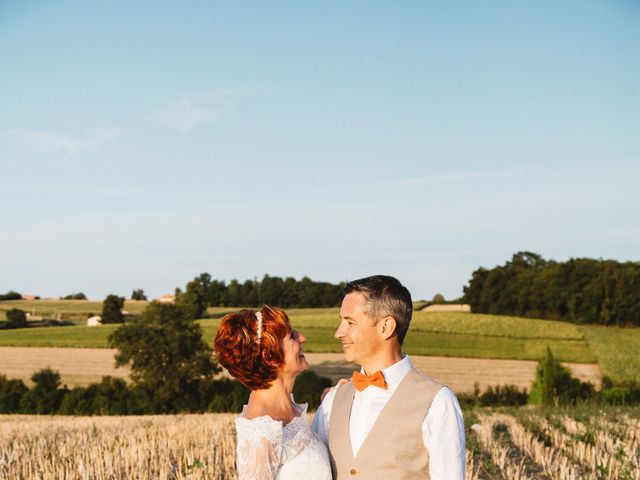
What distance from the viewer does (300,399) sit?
3850cm

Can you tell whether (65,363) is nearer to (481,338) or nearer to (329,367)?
(329,367)

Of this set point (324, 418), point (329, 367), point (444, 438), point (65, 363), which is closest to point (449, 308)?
point (329, 367)

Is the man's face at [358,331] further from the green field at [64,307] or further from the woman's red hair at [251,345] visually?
the green field at [64,307]

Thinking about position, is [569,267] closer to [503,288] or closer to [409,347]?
[503,288]

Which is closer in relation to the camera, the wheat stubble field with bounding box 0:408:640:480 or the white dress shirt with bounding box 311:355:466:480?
the white dress shirt with bounding box 311:355:466:480

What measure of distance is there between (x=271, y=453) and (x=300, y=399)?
35440 mm

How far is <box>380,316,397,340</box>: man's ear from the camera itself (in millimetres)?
3824

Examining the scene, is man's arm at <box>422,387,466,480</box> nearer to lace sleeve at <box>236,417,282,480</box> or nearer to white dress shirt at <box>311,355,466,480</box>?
white dress shirt at <box>311,355,466,480</box>

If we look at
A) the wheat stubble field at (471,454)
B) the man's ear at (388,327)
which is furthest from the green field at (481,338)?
the man's ear at (388,327)

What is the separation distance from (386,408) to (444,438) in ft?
1.12

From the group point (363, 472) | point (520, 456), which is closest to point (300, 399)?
point (520, 456)

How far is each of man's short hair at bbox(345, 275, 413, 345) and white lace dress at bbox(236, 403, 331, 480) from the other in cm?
72

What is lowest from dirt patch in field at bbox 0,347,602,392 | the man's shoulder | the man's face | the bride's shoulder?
dirt patch in field at bbox 0,347,602,392

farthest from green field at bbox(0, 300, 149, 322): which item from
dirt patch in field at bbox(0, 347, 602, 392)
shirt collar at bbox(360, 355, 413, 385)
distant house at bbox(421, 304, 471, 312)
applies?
shirt collar at bbox(360, 355, 413, 385)
